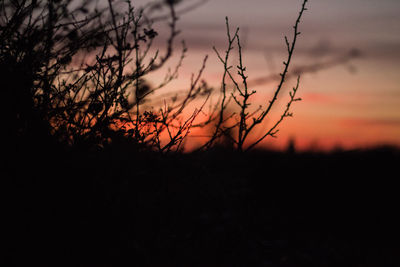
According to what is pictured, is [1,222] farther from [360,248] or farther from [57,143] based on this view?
[360,248]

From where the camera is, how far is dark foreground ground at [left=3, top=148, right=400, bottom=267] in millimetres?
3182

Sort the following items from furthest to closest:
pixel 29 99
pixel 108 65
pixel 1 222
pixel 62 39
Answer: pixel 62 39
pixel 108 65
pixel 29 99
pixel 1 222

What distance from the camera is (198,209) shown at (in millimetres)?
5098

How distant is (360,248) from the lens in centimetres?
823

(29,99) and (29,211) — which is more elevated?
(29,99)

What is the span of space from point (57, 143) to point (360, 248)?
700 centimetres

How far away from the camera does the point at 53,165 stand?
123 inches

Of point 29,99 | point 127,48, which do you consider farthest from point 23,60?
point 127,48

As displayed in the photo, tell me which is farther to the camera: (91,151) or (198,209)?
(198,209)

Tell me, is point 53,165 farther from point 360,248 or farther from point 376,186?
point 376,186

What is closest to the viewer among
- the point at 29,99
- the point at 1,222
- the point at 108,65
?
the point at 1,222

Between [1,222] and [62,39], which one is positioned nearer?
[1,222]

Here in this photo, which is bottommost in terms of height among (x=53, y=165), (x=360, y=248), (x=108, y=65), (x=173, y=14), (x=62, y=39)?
(x=360, y=248)

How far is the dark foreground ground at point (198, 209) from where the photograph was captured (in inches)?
125
